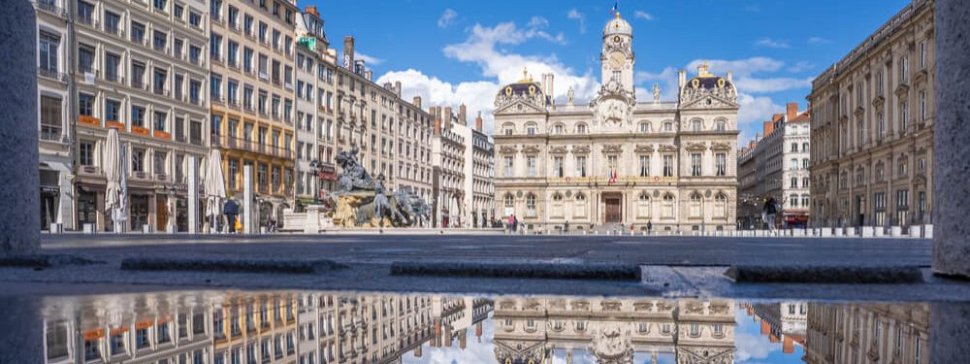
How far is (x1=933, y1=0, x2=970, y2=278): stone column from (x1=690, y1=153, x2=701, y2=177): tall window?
202ft

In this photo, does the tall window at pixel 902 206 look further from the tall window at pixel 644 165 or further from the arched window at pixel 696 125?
the tall window at pixel 644 165

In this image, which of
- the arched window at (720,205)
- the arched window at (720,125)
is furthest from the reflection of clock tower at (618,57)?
the arched window at (720,205)

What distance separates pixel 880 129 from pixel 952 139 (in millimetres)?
46511

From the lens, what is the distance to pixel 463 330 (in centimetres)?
249

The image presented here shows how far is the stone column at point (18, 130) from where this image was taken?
534cm

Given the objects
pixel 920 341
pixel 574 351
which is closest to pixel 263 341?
pixel 574 351

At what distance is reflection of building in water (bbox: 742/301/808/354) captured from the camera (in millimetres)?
2305

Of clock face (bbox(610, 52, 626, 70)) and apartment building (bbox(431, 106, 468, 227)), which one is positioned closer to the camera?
clock face (bbox(610, 52, 626, 70))

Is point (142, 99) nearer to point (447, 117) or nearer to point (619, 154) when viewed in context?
point (619, 154)

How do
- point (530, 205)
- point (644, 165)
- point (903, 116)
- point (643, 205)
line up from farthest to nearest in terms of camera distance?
point (530, 205)
point (644, 165)
point (643, 205)
point (903, 116)

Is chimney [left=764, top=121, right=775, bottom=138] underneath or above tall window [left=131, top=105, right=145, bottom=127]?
above

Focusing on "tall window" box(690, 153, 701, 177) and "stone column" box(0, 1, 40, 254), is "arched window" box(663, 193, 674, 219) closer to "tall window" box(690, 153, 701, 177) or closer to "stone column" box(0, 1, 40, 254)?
"tall window" box(690, 153, 701, 177)

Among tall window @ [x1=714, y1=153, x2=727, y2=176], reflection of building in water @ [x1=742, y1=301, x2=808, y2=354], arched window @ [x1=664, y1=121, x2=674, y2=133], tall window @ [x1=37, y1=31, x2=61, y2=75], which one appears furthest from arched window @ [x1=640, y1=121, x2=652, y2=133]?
reflection of building in water @ [x1=742, y1=301, x2=808, y2=354]

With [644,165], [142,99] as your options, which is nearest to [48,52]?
[142,99]
